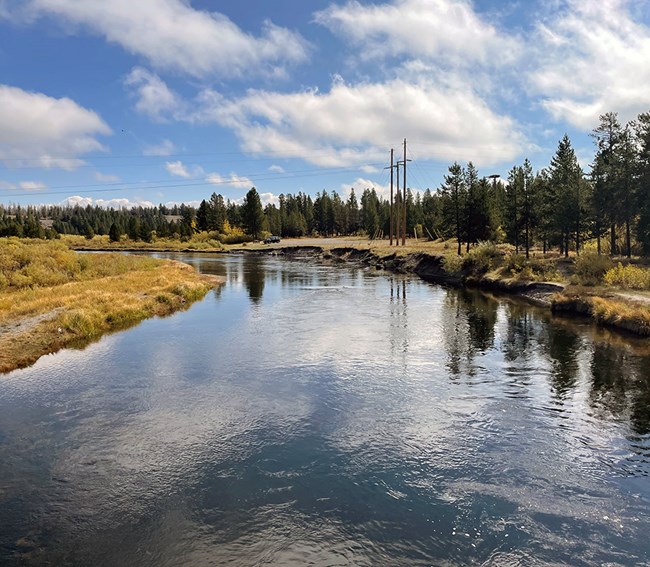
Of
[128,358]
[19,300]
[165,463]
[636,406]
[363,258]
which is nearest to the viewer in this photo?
[165,463]

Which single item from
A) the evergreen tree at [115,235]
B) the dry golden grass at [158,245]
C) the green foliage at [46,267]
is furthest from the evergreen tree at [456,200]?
the evergreen tree at [115,235]

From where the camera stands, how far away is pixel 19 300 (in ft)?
98.4

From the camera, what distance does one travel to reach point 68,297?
30156 millimetres

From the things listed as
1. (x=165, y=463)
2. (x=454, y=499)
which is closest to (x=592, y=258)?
(x=454, y=499)

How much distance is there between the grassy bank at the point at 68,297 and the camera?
2275cm

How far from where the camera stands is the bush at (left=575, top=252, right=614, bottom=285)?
3741 cm

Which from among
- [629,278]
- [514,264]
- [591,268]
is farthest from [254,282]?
[629,278]

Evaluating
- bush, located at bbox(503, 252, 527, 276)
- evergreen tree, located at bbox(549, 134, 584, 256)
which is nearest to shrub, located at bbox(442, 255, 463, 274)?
bush, located at bbox(503, 252, 527, 276)

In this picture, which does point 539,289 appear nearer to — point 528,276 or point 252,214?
point 528,276

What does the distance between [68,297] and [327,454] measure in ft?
80.8

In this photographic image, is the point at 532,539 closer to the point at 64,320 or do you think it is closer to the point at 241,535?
the point at 241,535

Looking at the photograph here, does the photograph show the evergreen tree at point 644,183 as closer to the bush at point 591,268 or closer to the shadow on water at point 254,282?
the bush at point 591,268

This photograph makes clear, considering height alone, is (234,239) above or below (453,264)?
above

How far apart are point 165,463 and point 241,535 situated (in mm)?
3476
